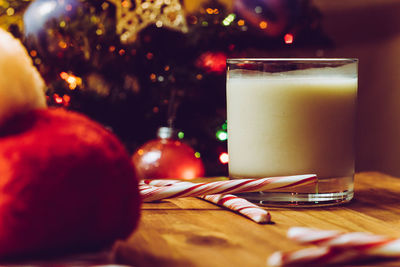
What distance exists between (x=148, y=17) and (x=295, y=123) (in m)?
1.17

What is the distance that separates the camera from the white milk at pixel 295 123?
74 centimetres

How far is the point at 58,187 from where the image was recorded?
0.43 meters

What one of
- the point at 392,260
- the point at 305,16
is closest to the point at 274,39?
the point at 305,16

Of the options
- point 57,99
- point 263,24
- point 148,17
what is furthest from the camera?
point 263,24

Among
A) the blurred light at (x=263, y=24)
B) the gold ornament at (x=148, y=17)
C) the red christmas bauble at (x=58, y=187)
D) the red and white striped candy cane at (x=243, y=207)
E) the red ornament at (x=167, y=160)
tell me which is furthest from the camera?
the blurred light at (x=263, y=24)

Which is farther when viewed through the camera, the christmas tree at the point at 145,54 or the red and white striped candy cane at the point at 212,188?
the christmas tree at the point at 145,54

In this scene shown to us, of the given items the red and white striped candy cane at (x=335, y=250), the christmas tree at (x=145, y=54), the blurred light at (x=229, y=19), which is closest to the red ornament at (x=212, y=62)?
the christmas tree at (x=145, y=54)

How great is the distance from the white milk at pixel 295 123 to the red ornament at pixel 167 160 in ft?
2.41

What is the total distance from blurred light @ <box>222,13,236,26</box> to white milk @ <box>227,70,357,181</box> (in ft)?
3.60

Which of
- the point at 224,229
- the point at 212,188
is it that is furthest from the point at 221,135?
A: the point at 224,229

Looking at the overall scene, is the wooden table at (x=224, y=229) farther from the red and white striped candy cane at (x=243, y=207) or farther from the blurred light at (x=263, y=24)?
the blurred light at (x=263, y=24)

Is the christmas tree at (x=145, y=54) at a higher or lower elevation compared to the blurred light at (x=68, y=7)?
lower

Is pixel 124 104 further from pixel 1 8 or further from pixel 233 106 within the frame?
pixel 233 106

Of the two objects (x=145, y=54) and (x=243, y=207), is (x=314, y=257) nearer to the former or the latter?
(x=243, y=207)
